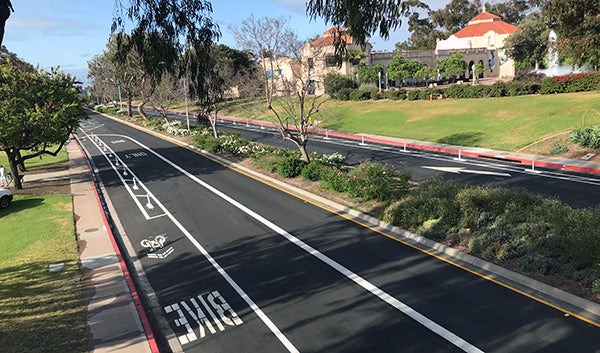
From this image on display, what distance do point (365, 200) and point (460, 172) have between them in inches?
340

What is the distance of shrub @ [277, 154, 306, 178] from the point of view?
74.2ft

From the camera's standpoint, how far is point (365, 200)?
17250 millimetres

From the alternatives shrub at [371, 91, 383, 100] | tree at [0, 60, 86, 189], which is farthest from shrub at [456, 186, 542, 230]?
shrub at [371, 91, 383, 100]

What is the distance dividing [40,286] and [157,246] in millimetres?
3847

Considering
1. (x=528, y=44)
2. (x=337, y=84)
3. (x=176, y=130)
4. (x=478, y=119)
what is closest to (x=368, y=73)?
(x=337, y=84)

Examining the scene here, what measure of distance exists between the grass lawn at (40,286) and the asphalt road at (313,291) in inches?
76.9

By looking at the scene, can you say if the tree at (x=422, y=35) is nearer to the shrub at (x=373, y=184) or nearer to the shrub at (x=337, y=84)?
the shrub at (x=337, y=84)

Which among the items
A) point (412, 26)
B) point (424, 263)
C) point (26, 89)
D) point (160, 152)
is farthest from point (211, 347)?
point (412, 26)

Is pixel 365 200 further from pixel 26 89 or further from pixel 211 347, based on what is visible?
pixel 26 89

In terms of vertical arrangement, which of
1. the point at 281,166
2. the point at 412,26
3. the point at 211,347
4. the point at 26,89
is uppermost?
the point at 412,26

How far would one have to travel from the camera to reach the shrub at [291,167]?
890 inches

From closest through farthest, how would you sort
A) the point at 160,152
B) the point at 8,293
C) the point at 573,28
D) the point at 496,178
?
the point at 8,293 → the point at 573,28 → the point at 496,178 → the point at 160,152

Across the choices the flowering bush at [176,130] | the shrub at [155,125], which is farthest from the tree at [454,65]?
the shrub at [155,125]

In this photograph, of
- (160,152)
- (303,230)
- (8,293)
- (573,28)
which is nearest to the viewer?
(8,293)
